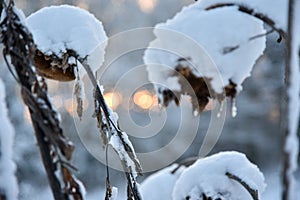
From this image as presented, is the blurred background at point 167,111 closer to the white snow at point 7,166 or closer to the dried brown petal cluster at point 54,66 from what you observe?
the dried brown petal cluster at point 54,66

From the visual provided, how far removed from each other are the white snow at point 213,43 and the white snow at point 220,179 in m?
0.14

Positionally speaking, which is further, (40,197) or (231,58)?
(40,197)

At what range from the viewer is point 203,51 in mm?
561

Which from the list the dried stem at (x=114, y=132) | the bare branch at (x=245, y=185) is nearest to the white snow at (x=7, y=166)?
the dried stem at (x=114, y=132)

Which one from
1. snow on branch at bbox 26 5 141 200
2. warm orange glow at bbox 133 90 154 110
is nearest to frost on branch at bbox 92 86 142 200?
snow on branch at bbox 26 5 141 200

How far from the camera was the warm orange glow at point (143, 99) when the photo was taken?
600 centimetres

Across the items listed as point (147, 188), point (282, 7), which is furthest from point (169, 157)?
point (282, 7)

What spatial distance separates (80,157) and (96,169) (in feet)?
0.77

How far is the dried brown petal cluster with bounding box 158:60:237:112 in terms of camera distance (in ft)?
1.90

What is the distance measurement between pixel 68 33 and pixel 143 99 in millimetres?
5432

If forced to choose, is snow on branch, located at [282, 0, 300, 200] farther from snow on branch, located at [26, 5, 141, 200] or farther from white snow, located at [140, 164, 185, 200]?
white snow, located at [140, 164, 185, 200]

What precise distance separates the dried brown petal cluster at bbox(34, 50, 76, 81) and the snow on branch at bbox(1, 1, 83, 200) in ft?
0.62

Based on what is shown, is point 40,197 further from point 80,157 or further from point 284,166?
point 284,166

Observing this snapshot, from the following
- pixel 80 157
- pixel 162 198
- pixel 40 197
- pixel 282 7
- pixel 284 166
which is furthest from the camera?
pixel 80 157
